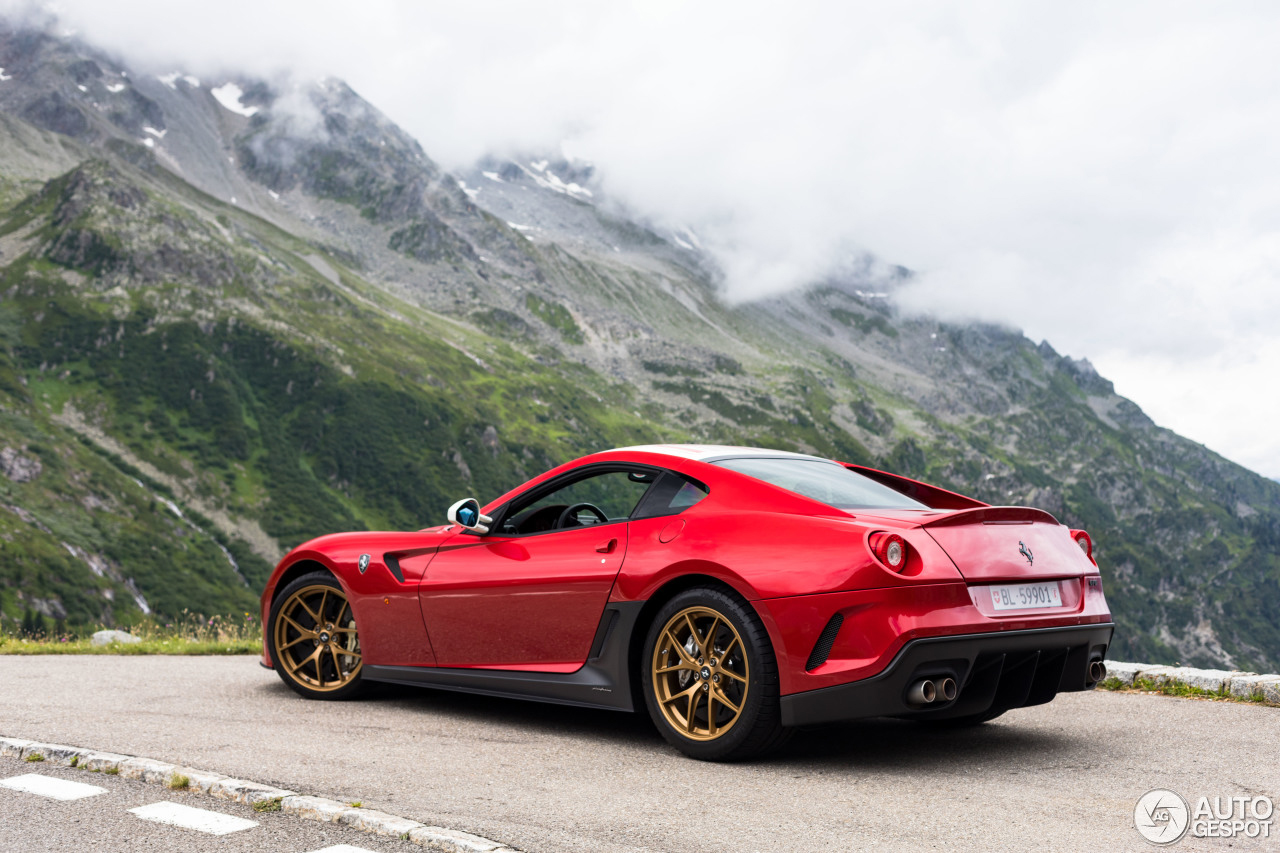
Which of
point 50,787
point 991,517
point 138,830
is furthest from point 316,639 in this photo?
point 991,517

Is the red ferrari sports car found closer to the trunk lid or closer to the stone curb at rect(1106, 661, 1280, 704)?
the trunk lid

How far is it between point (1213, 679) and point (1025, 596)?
326 cm

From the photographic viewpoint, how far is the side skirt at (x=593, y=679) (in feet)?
17.6

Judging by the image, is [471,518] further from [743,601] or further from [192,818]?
[192,818]

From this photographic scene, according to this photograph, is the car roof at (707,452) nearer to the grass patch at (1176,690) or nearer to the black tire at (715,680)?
the black tire at (715,680)

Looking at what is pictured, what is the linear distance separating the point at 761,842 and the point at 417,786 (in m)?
1.68

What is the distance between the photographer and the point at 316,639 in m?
7.16

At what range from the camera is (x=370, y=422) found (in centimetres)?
17312

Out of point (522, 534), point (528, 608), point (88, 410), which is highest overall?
point (88, 410)

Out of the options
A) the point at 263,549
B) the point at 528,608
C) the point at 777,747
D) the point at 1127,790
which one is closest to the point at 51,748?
the point at 528,608

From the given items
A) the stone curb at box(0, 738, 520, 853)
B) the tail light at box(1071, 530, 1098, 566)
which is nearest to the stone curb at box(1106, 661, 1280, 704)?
the tail light at box(1071, 530, 1098, 566)

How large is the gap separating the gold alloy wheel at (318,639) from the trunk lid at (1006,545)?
13.5 ft

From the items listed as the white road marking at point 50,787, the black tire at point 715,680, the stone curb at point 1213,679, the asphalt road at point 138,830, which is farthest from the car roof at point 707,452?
the stone curb at point 1213,679

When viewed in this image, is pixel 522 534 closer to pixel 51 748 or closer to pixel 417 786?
pixel 417 786
